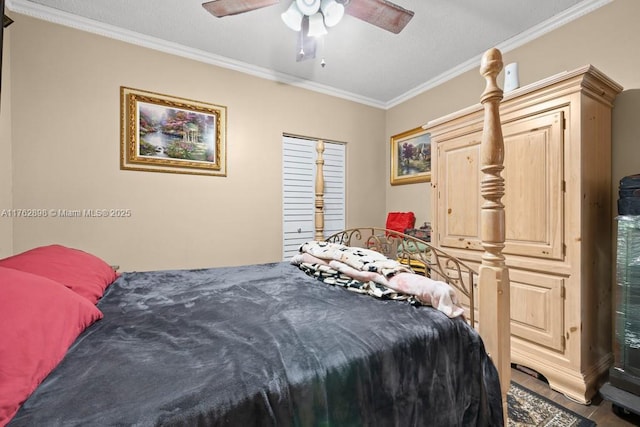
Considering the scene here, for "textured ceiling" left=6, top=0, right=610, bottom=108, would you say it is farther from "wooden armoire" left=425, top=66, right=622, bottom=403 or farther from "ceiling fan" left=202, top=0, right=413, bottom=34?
"wooden armoire" left=425, top=66, right=622, bottom=403

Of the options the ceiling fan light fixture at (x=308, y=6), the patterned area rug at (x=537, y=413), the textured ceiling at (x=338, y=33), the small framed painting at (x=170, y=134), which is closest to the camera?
the patterned area rug at (x=537, y=413)

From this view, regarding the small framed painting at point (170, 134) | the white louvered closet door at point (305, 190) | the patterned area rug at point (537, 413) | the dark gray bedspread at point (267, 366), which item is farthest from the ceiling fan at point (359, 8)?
the patterned area rug at point (537, 413)

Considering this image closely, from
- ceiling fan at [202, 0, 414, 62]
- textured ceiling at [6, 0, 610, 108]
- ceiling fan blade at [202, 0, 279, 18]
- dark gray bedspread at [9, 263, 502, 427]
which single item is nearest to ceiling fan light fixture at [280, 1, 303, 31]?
ceiling fan at [202, 0, 414, 62]

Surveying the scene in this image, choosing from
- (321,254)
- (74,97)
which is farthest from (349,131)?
(74,97)

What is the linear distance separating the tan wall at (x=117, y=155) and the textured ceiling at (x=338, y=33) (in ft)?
0.43

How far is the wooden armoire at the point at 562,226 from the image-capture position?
1.74 metres

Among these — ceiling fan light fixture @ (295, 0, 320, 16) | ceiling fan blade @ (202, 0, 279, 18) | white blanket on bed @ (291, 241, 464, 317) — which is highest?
ceiling fan light fixture @ (295, 0, 320, 16)

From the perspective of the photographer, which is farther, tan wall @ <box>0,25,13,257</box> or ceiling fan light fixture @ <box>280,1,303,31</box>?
tan wall @ <box>0,25,13,257</box>

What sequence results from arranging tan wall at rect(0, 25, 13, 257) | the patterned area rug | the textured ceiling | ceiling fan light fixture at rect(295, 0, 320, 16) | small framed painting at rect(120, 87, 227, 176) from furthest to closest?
small framed painting at rect(120, 87, 227, 176) < the textured ceiling < tan wall at rect(0, 25, 13, 257) < ceiling fan light fixture at rect(295, 0, 320, 16) < the patterned area rug

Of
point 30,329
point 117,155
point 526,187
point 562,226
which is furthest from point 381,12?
point 117,155

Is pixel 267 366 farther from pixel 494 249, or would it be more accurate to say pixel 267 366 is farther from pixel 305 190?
pixel 305 190

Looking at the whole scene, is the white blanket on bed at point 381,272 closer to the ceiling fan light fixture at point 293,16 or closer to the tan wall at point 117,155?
the tan wall at point 117,155

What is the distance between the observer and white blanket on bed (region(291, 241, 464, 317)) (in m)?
1.23

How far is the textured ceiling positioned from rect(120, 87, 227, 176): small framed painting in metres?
0.53
